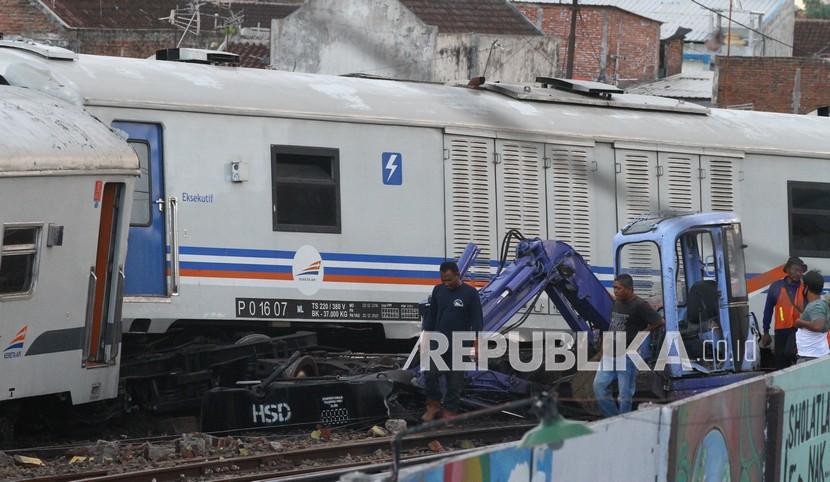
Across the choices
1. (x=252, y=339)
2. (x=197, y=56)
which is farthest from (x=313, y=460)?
(x=197, y=56)

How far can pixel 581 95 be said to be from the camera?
17578mm

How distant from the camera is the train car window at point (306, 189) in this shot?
14602 millimetres

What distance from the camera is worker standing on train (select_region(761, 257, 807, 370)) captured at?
14.9 m

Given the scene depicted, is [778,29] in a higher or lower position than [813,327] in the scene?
higher

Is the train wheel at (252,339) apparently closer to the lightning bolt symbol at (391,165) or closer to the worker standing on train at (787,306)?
the lightning bolt symbol at (391,165)

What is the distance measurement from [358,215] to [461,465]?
8.88 meters

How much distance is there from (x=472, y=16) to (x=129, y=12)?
11409 millimetres

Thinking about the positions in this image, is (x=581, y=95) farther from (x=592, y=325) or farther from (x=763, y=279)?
(x=592, y=325)

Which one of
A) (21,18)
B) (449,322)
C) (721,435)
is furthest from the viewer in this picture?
(21,18)

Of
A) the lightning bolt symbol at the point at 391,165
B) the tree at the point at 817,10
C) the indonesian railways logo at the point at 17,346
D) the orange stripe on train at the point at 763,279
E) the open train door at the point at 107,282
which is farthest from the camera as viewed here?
the tree at the point at 817,10

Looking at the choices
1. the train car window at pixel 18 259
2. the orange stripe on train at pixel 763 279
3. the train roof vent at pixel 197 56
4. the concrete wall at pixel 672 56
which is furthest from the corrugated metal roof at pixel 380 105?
the concrete wall at pixel 672 56

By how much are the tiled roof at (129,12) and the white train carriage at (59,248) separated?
2771cm

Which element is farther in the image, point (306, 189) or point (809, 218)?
point (809, 218)

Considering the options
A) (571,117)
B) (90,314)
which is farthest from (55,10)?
(90,314)
